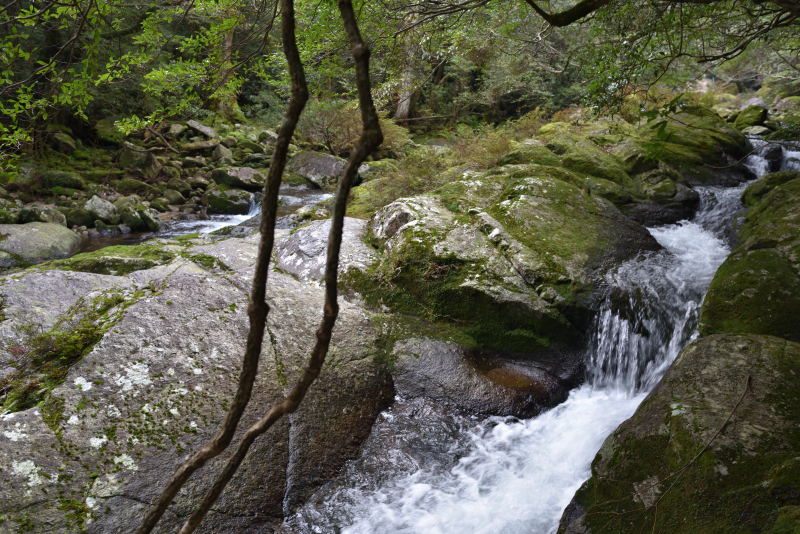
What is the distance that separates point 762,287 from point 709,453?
249 cm

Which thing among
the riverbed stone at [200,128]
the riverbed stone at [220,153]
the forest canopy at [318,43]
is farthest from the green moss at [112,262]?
the riverbed stone at [200,128]

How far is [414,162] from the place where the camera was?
8.55m

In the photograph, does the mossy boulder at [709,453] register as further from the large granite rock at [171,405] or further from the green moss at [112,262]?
the green moss at [112,262]

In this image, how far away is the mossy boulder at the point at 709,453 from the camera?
7.31ft

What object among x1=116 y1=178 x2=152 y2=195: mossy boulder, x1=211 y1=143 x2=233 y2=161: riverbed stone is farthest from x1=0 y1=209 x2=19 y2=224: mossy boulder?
x1=211 y1=143 x2=233 y2=161: riverbed stone

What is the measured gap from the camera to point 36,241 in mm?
8016

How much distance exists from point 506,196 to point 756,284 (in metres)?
3.24

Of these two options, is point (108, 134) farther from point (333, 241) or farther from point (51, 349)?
point (333, 241)

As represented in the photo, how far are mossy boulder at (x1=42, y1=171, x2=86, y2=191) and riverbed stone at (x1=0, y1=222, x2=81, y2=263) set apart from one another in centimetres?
363

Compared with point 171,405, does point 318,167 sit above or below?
above

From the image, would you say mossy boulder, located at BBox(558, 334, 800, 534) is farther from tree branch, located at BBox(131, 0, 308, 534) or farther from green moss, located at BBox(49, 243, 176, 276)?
green moss, located at BBox(49, 243, 176, 276)

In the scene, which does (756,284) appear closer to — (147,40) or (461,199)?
(461,199)

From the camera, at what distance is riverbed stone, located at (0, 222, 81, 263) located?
7.68 m

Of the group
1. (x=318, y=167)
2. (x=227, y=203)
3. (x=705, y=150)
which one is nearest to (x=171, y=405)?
(x=227, y=203)
